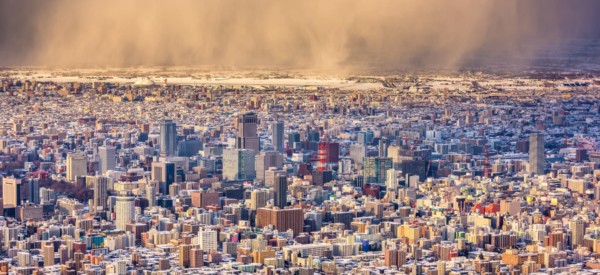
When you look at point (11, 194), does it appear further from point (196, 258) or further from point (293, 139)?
point (293, 139)

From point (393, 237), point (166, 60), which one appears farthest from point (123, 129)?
point (393, 237)

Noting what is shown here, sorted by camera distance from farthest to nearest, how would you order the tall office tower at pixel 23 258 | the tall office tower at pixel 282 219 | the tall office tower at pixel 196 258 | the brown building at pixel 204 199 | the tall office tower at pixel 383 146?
the tall office tower at pixel 383 146 → the brown building at pixel 204 199 → the tall office tower at pixel 282 219 → the tall office tower at pixel 196 258 → the tall office tower at pixel 23 258

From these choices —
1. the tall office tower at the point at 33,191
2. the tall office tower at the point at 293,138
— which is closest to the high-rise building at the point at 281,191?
the tall office tower at the point at 33,191

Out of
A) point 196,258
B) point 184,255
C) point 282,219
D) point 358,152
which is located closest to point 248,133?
point 358,152

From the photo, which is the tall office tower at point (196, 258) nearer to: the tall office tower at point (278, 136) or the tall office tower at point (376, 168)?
the tall office tower at point (376, 168)

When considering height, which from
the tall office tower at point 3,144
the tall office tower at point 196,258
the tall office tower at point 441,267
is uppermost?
the tall office tower at point 3,144

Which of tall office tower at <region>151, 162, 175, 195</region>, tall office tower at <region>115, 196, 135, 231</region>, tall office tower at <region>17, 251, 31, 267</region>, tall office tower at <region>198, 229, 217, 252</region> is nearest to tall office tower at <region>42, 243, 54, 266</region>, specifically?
tall office tower at <region>17, 251, 31, 267</region>

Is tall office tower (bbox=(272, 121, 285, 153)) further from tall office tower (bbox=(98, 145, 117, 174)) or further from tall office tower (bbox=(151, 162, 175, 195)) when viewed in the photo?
tall office tower (bbox=(98, 145, 117, 174))
